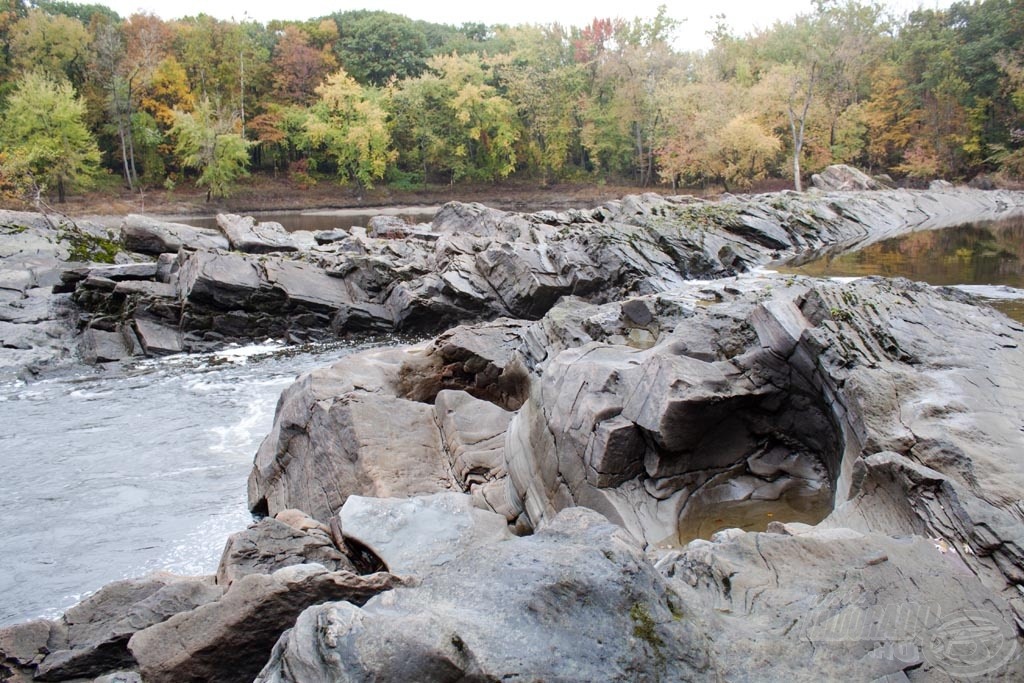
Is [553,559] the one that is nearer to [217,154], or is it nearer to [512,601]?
[512,601]

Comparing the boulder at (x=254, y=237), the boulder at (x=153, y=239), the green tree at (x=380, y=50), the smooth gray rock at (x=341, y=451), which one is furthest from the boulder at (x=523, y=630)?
the green tree at (x=380, y=50)

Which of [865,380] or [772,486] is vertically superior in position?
[865,380]

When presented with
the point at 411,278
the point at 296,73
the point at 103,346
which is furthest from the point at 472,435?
the point at 296,73

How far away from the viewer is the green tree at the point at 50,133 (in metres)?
51.2

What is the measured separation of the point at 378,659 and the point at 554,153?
219 ft

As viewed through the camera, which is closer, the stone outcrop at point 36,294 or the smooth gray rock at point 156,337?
the stone outcrop at point 36,294

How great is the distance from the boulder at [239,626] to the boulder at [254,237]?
23.0 m

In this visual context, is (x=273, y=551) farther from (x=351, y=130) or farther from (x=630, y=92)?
(x=630, y=92)

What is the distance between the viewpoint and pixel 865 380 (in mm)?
7520

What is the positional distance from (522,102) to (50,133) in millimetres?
36971

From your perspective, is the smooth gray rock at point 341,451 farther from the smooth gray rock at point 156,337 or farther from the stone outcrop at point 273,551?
the smooth gray rock at point 156,337

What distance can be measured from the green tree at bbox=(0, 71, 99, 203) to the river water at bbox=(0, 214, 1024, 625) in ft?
134

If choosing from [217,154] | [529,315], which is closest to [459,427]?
[529,315]

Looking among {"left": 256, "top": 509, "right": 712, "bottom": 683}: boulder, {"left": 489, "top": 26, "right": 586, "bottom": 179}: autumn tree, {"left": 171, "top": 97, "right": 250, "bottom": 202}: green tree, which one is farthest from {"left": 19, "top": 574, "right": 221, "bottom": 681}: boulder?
{"left": 489, "top": 26, "right": 586, "bottom": 179}: autumn tree
